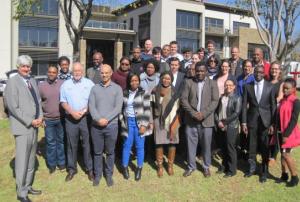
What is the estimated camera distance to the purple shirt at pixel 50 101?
24.2 feet

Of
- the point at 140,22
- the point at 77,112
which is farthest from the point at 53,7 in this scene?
the point at 77,112

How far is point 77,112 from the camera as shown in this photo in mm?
7055

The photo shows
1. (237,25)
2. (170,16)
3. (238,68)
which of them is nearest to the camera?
(238,68)

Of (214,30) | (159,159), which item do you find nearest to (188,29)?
(214,30)

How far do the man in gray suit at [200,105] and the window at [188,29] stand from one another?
1570 inches

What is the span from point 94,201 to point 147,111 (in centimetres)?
184

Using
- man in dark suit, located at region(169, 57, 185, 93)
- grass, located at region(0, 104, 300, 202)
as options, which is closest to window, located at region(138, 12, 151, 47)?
man in dark suit, located at region(169, 57, 185, 93)

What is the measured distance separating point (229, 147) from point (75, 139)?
296 cm

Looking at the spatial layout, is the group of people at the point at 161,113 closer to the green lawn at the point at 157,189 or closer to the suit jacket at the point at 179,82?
the suit jacket at the point at 179,82

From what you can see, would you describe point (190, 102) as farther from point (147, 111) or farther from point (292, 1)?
point (292, 1)

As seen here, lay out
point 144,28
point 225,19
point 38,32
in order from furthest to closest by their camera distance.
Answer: point 225,19, point 144,28, point 38,32

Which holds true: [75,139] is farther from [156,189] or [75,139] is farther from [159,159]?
[156,189]

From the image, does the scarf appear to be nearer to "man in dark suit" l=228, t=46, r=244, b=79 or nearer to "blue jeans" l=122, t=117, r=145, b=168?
"man in dark suit" l=228, t=46, r=244, b=79

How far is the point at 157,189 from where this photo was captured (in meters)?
7.14
